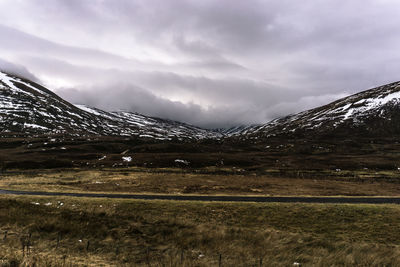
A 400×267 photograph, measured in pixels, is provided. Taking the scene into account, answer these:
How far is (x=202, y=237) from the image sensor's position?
1525 centimetres

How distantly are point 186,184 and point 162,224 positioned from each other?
91.2ft

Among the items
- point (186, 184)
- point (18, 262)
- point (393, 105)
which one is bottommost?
point (186, 184)

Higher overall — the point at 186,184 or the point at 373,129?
the point at 373,129

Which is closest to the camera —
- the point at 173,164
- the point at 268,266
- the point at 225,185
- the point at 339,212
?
the point at 268,266

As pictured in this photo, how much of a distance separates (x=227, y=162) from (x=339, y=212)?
60731mm

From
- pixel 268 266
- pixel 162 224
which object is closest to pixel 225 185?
pixel 162 224

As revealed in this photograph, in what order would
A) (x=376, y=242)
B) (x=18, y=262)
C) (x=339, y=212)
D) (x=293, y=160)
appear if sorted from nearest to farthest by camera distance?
(x=18, y=262) < (x=376, y=242) < (x=339, y=212) < (x=293, y=160)

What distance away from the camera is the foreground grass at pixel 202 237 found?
11.4m

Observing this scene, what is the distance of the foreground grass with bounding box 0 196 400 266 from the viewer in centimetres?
1142

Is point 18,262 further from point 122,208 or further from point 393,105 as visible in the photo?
point 393,105

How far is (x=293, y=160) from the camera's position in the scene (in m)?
90.9

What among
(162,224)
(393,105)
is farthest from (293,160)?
(393,105)

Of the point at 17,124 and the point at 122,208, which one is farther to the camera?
the point at 17,124

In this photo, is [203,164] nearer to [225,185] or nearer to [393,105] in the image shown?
[225,185]
